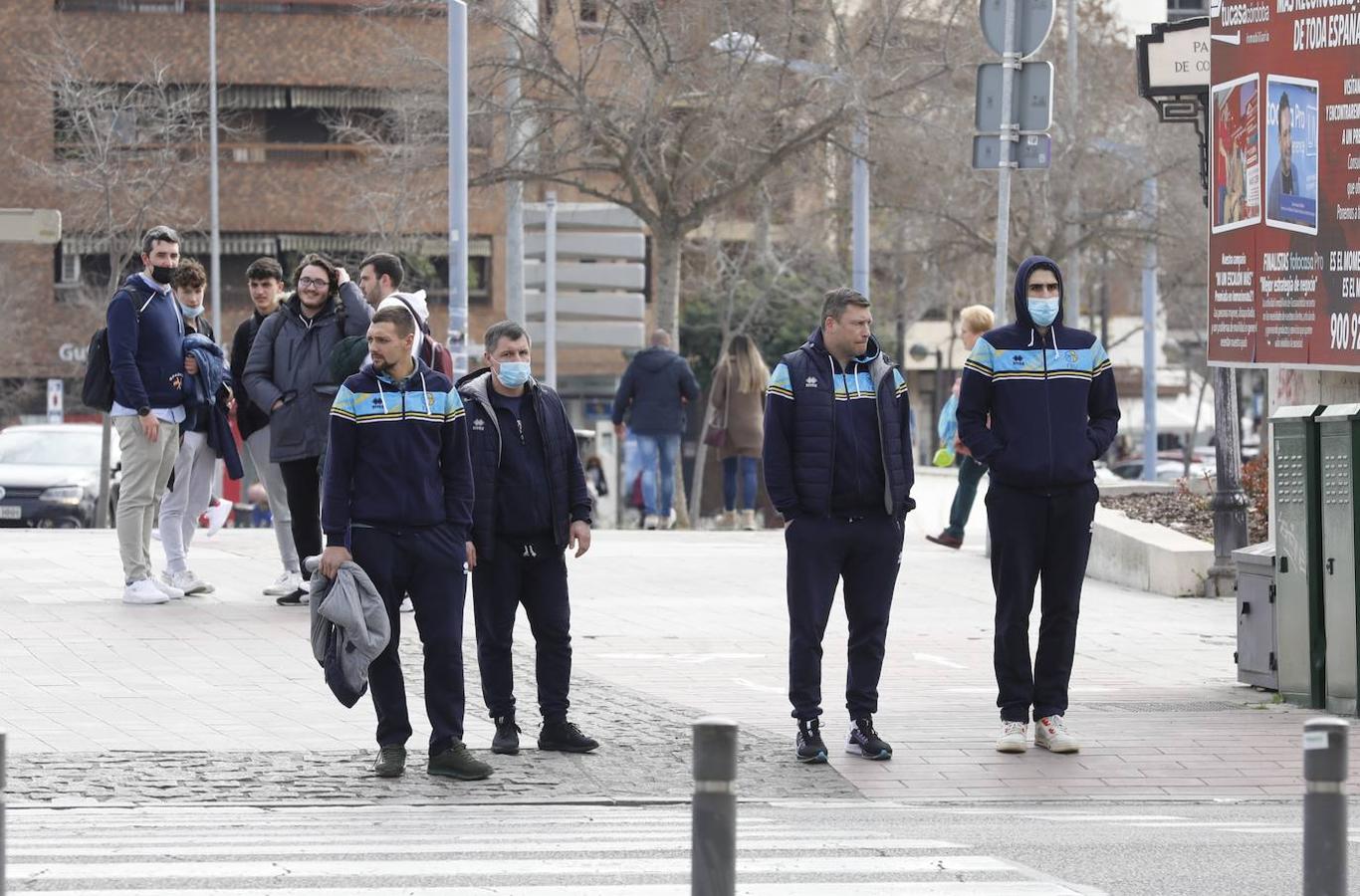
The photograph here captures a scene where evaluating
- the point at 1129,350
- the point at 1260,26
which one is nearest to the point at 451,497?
the point at 1260,26

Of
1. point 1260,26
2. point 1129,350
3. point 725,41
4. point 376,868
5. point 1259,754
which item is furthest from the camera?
point 1129,350

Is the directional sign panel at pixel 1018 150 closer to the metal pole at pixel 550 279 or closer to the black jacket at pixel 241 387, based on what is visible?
the black jacket at pixel 241 387

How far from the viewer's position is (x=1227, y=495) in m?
15.2

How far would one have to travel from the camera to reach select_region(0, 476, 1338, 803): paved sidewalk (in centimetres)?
875

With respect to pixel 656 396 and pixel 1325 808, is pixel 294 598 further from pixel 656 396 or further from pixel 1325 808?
pixel 1325 808

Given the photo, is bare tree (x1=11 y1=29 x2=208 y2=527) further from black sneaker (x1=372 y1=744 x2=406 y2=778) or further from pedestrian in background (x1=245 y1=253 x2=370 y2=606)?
black sneaker (x1=372 y1=744 x2=406 y2=778)

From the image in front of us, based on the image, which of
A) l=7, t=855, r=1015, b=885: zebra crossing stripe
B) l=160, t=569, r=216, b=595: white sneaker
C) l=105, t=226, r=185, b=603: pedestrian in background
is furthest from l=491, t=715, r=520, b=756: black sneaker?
l=160, t=569, r=216, b=595: white sneaker

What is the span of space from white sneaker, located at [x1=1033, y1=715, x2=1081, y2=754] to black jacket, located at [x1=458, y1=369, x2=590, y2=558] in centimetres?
206

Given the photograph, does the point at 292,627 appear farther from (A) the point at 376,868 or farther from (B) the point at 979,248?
(B) the point at 979,248

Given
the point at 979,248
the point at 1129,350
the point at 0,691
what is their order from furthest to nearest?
the point at 1129,350 < the point at 979,248 < the point at 0,691

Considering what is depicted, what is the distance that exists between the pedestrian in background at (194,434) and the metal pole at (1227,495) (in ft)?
20.5

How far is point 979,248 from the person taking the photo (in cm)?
4119

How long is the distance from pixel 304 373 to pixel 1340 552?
5.51 m

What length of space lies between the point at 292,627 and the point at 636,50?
16393 mm
